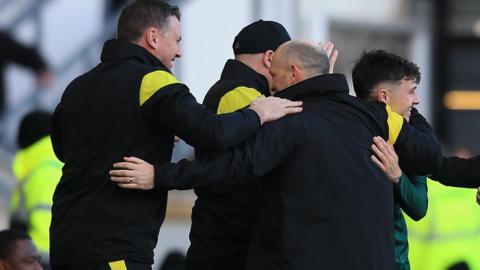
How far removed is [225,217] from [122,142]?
650 mm

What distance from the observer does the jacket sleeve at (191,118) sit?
493 cm

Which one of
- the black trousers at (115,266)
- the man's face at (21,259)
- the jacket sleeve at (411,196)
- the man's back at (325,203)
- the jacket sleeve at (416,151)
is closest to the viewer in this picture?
the man's back at (325,203)

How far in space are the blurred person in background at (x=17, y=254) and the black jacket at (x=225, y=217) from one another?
3.85 ft

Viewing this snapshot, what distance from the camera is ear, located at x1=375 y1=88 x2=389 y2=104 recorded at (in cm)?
536

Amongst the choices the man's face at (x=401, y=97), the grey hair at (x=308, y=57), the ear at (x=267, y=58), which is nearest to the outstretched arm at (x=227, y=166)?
the grey hair at (x=308, y=57)

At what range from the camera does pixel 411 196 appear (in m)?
5.38

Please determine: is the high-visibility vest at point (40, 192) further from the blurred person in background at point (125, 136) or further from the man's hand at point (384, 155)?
the man's hand at point (384, 155)

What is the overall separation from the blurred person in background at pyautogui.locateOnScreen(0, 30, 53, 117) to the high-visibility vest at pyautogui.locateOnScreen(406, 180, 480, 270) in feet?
14.9

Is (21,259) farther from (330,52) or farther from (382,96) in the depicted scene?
(382,96)

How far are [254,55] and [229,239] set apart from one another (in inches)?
31.1

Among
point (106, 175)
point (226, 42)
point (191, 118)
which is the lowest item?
point (226, 42)

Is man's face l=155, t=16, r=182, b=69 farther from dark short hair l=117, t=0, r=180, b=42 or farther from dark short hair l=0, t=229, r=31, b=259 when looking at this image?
dark short hair l=0, t=229, r=31, b=259

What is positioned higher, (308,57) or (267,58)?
(308,57)

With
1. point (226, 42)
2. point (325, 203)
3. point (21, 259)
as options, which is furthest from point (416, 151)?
point (226, 42)
